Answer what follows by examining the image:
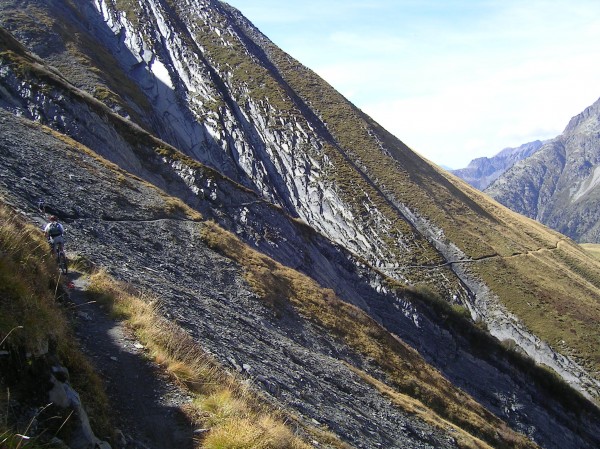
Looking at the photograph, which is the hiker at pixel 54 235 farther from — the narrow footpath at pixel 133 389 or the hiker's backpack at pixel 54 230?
the narrow footpath at pixel 133 389

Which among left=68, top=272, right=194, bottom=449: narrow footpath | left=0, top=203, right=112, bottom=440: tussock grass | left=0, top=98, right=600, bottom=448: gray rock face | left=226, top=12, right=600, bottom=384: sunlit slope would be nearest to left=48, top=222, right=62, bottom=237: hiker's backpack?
left=0, top=98, right=600, bottom=448: gray rock face

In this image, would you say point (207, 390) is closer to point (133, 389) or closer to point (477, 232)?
point (133, 389)

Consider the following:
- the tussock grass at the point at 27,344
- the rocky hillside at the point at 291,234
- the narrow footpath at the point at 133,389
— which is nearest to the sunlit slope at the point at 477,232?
the rocky hillside at the point at 291,234

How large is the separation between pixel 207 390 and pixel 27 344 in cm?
452

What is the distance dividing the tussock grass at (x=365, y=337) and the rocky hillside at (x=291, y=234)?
195 millimetres

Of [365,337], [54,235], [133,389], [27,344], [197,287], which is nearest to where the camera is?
[27,344]

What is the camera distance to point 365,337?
34000mm

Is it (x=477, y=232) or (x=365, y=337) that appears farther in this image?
(x=477, y=232)

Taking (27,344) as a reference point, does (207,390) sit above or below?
below

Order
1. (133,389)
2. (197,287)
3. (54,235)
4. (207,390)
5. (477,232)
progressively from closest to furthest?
(133,389)
(207,390)
(54,235)
(197,287)
(477,232)

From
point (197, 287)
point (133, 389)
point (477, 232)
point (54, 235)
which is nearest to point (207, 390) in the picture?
point (133, 389)

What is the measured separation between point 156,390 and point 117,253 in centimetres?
1409

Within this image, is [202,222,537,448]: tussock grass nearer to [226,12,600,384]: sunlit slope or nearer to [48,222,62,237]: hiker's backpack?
[48,222,62,237]: hiker's backpack

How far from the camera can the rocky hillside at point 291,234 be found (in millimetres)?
23688
